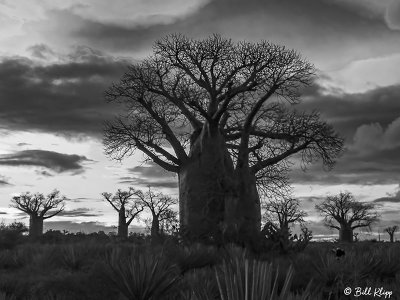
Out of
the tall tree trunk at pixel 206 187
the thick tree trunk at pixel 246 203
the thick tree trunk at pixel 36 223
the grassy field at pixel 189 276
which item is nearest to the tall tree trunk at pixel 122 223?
the thick tree trunk at pixel 36 223

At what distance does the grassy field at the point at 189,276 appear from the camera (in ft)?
6.01

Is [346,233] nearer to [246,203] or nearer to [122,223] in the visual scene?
[122,223]

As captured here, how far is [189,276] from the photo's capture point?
533 centimetres

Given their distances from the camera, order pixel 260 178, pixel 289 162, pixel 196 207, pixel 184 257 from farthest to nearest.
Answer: pixel 260 178 → pixel 289 162 → pixel 196 207 → pixel 184 257

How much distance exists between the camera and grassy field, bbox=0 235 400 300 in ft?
6.01

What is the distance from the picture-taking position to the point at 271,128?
17.4m

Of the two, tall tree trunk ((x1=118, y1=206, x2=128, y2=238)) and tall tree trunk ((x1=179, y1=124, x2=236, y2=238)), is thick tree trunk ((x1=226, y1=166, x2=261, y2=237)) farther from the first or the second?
tall tree trunk ((x1=118, y1=206, x2=128, y2=238))

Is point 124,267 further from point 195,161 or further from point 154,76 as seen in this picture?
point 154,76

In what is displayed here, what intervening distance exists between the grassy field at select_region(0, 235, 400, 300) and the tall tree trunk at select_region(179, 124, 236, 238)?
4.15 metres

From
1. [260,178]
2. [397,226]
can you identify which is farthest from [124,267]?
[397,226]

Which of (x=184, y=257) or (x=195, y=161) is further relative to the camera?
(x=195, y=161)

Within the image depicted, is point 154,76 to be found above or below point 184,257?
Answer: above

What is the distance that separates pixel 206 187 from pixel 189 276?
973 cm

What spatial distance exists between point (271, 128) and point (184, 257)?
996 centimetres
